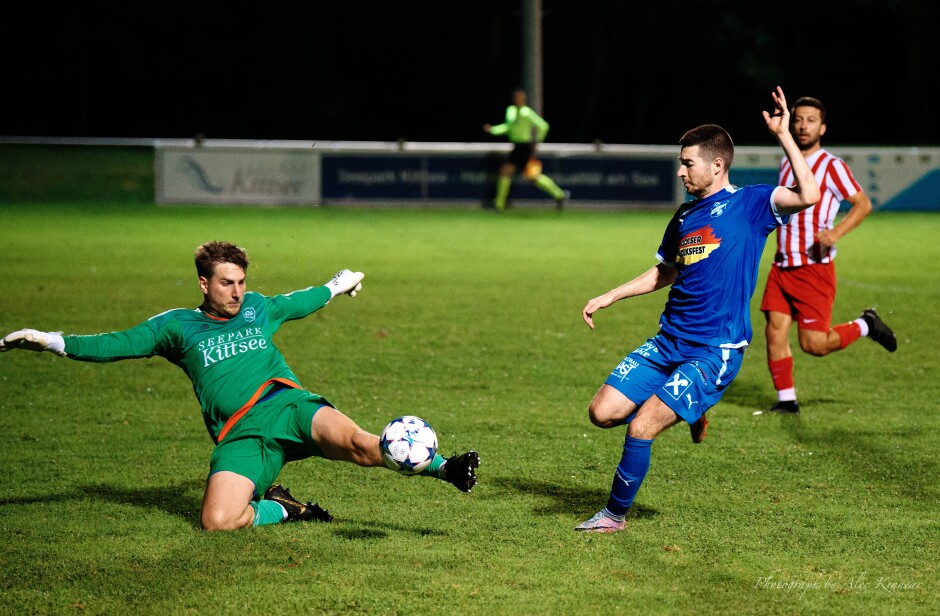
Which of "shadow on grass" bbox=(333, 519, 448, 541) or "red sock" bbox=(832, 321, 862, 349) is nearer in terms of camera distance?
"shadow on grass" bbox=(333, 519, 448, 541)

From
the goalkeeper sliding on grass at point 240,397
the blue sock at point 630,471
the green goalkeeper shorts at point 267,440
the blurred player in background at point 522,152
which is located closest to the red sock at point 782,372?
the blue sock at point 630,471

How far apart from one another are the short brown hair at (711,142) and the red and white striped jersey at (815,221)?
2549 millimetres

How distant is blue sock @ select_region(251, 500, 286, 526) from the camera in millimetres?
5277

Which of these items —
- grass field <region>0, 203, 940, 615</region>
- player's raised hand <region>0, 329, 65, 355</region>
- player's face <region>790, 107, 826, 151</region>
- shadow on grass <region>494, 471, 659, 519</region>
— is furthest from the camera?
player's face <region>790, 107, 826, 151</region>

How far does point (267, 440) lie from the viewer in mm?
5328

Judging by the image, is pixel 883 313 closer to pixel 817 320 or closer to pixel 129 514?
pixel 817 320

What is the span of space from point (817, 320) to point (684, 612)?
3.96 meters

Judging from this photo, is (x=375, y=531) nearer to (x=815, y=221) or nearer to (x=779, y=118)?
(x=779, y=118)

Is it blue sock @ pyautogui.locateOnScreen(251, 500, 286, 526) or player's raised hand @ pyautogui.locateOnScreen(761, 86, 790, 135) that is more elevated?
player's raised hand @ pyautogui.locateOnScreen(761, 86, 790, 135)

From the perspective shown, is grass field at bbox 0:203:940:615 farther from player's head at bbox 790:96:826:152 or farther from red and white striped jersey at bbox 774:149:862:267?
player's head at bbox 790:96:826:152

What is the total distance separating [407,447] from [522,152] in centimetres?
1865

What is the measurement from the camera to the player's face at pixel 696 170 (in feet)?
17.4

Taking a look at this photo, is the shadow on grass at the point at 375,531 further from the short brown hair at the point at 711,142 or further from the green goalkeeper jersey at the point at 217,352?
the short brown hair at the point at 711,142

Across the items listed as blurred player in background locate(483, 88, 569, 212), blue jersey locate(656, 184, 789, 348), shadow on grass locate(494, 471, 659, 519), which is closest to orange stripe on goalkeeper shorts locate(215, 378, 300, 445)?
shadow on grass locate(494, 471, 659, 519)
